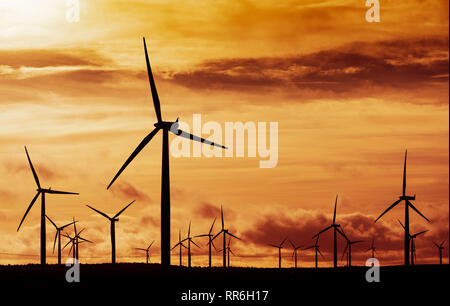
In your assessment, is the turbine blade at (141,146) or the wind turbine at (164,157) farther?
the turbine blade at (141,146)

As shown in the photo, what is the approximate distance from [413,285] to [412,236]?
69734mm

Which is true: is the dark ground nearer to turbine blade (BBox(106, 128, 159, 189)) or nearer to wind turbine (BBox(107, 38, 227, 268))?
wind turbine (BBox(107, 38, 227, 268))
